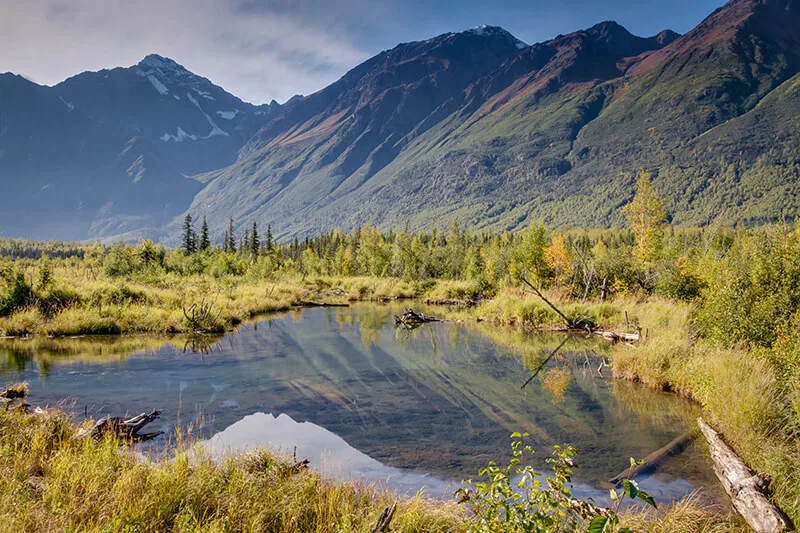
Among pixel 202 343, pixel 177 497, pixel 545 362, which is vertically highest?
pixel 177 497

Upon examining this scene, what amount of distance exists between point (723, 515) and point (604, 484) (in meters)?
2.13

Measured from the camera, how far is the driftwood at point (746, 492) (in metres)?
7.62

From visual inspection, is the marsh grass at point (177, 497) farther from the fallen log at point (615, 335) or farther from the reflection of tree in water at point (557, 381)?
the fallen log at point (615, 335)

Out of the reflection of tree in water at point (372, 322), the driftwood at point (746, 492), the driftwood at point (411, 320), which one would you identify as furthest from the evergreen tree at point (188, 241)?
the driftwood at point (746, 492)

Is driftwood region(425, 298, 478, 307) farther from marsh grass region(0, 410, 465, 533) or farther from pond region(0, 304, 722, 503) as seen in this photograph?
marsh grass region(0, 410, 465, 533)

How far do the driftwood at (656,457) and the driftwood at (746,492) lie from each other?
1.03 m

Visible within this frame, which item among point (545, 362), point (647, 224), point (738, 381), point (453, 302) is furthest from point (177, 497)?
point (453, 302)

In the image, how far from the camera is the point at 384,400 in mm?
16625

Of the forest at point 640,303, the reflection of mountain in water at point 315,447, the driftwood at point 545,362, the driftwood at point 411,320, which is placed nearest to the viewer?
the reflection of mountain in water at point 315,447

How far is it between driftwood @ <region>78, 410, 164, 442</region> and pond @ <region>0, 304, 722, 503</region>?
0.55 meters

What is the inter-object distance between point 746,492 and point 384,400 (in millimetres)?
10419

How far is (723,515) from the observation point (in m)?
8.43

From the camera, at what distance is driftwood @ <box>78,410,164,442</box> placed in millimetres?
10484

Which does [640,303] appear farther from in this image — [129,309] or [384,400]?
[129,309]
